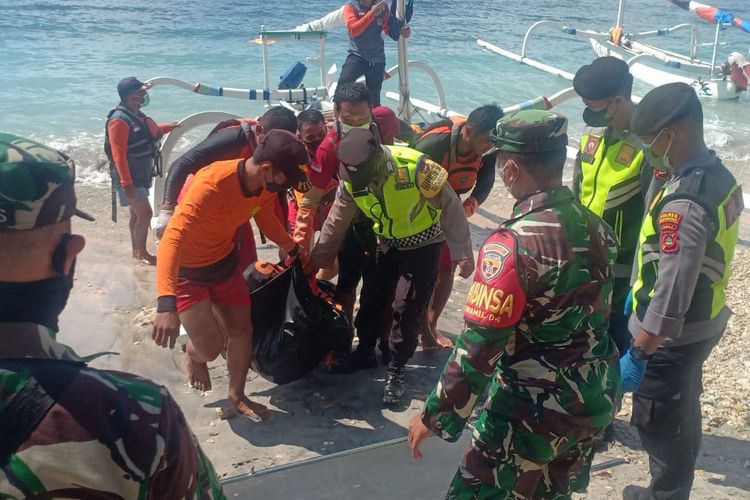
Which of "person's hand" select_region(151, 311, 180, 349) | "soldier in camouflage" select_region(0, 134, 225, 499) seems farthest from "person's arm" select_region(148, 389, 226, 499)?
"person's hand" select_region(151, 311, 180, 349)

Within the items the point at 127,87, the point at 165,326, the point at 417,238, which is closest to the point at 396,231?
the point at 417,238

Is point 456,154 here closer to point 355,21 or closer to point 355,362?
point 355,362

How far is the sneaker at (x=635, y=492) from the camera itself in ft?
11.7

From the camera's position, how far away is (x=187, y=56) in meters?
22.2

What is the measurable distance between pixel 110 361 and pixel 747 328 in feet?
14.5

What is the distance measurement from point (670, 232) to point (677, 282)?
0.66ft

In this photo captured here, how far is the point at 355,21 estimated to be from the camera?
319 inches

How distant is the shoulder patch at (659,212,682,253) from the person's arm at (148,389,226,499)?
212cm

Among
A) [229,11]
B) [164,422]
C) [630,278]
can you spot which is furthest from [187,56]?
[164,422]

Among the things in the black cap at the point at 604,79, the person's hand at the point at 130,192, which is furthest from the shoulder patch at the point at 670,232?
the person's hand at the point at 130,192

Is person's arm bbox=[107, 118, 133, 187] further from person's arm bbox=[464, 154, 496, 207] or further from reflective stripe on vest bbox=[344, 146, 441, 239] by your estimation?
person's arm bbox=[464, 154, 496, 207]

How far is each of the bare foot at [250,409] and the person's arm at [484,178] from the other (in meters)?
2.13

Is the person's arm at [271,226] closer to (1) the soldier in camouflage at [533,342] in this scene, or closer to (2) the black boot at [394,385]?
(2) the black boot at [394,385]

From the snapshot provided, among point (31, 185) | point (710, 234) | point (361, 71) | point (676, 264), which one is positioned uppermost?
point (31, 185)
